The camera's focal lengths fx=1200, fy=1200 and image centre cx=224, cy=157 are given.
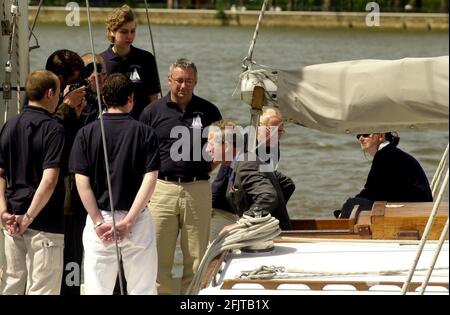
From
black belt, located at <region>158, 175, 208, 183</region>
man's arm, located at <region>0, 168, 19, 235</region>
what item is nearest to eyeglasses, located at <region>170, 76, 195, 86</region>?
black belt, located at <region>158, 175, 208, 183</region>

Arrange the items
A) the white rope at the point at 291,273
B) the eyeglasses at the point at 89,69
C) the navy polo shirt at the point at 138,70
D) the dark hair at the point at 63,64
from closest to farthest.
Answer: the white rope at the point at 291,273
the dark hair at the point at 63,64
the eyeglasses at the point at 89,69
the navy polo shirt at the point at 138,70

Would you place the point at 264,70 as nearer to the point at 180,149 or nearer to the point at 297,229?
the point at 180,149

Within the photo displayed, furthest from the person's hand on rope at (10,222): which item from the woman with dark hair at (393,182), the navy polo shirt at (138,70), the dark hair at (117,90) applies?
the woman with dark hair at (393,182)

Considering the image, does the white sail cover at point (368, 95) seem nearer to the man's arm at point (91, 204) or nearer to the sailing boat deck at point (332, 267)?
the sailing boat deck at point (332, 267)

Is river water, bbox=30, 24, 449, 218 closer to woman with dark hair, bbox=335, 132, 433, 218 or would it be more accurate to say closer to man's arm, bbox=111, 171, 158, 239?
woman with dark hair, bbox=335, 132, 433, 218

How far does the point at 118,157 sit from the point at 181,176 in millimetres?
1278

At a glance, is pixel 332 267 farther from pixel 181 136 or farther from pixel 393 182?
pixel 393 182

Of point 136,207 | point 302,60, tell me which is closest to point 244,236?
point 136,207

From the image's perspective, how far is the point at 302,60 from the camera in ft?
144

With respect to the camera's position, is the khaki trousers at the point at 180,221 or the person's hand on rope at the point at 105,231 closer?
the person's hand on rope at the point at 105,231

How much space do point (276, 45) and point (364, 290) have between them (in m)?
49.0

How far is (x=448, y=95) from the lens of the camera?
5.99 m

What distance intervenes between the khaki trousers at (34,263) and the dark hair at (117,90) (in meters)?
0.88

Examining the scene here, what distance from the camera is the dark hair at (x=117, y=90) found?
6426mm
